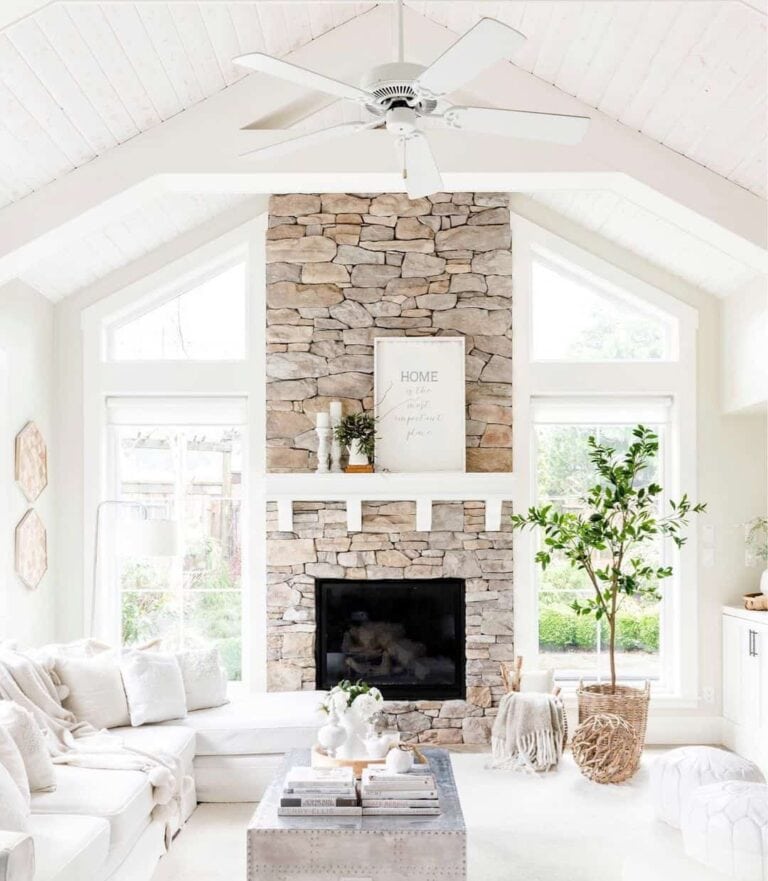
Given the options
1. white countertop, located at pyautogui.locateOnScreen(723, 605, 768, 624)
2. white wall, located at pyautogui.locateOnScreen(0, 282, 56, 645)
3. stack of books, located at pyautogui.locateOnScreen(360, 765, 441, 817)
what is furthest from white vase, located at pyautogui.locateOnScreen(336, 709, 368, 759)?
white countertop, located at pyautogui.locateOnScreen(723, 605, 768, 624)

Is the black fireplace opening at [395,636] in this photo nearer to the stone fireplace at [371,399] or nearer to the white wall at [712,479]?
the stone fireplace at [371,399]

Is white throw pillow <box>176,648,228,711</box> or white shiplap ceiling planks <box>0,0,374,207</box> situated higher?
white shiplap ceiling planks <box>0,0,374,207</box>

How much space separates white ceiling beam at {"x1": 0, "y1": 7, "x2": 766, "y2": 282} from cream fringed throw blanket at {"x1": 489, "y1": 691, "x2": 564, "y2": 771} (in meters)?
2.71

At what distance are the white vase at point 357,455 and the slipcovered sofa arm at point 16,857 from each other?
11.2 feet

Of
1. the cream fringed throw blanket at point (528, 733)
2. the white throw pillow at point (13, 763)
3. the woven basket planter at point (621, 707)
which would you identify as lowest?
the cream fringed throw blanket at point (528, 733)

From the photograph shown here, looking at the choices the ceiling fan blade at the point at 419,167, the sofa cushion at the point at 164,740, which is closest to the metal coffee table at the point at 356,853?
the sofa cushion at the point at 164,740

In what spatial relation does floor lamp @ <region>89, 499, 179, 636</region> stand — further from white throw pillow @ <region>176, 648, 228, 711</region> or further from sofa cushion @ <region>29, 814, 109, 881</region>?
sofa cushion @ <region>29, 814, 109, 881</region>

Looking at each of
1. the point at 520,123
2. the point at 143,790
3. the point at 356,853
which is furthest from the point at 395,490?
the point at 520,123

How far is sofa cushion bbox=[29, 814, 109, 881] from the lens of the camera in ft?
9.92

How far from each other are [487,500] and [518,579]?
0.57 meters

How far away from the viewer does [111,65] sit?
3.98m

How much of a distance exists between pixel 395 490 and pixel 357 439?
398 millimetres

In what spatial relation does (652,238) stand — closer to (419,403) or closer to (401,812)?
(419,403)

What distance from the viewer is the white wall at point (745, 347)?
18.0 feet
